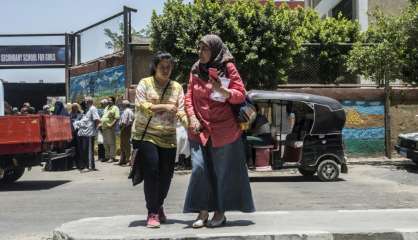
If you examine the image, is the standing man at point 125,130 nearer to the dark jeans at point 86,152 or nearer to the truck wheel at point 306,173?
the dark jeans at point 86,152

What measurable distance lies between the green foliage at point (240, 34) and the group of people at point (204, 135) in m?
10.6

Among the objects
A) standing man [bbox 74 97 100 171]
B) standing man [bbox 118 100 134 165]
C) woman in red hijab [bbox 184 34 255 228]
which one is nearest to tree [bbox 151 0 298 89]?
standing man [bbox 118 100 134 165]

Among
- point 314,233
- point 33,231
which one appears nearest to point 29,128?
point 33,231

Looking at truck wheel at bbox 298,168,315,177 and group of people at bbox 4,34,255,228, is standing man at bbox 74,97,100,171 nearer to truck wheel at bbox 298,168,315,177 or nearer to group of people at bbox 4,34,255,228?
truck wheel at bbox 298,168,315,177

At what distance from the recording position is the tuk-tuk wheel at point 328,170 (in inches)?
524

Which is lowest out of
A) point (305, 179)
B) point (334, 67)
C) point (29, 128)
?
point (305, 179)

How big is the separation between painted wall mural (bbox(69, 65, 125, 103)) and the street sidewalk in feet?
42.1

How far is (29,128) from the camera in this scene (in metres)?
11.8

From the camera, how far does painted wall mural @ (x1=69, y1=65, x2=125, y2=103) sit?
63.7 feet

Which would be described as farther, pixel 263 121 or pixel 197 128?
pixel 263 121

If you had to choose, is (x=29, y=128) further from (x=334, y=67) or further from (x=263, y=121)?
(x=334, y=67)

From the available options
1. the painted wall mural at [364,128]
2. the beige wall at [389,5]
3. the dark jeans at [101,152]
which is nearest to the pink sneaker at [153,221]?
the dark jeans at [101,152]

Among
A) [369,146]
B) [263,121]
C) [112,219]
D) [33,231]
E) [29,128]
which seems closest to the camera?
[112,219]

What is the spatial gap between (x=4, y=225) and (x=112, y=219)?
185 cm
